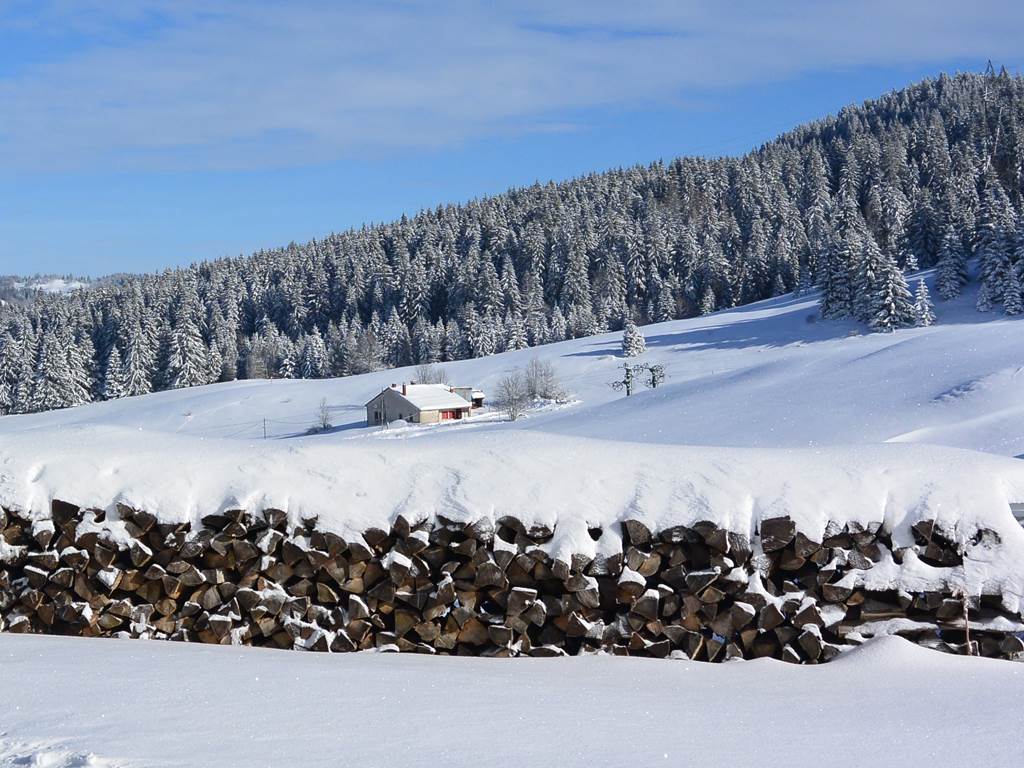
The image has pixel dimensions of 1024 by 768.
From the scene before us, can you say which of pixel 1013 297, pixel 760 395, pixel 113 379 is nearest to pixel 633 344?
pixel 1013 297

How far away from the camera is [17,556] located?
7.21 metres

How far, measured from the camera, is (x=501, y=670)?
6.25 m

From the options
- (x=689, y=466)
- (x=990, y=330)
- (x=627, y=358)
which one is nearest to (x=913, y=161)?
(x=627, y=358)

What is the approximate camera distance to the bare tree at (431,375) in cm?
8094

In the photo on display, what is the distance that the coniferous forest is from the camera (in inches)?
3374

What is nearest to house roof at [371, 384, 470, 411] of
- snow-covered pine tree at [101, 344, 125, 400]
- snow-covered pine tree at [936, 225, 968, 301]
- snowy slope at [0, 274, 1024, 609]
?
snow-covered pine tree at [936, 225, 968, 301]

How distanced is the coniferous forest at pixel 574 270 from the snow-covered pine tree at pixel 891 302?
0.11m

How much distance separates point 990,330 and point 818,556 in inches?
1367

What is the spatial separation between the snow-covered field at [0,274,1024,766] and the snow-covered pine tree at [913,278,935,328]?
63.7 m

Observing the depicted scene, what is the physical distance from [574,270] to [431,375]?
40.1m

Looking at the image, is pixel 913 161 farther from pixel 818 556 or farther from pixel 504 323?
pixel 818 556

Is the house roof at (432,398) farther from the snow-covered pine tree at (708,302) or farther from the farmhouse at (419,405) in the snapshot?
Answer: the snow-covered pine tree at (708,302)

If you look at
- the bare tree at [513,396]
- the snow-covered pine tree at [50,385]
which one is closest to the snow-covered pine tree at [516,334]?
the bare tree at [513,396]

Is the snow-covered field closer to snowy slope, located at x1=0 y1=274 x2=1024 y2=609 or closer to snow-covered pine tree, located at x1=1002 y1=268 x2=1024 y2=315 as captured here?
snowy slope, located at x1=0 y1=274 x2=1024 y2=609
